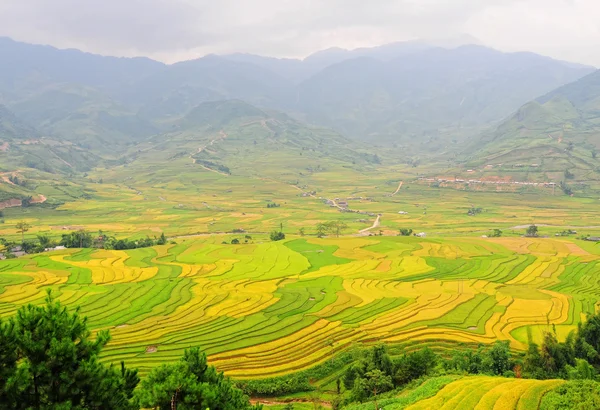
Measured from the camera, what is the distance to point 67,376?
53.5 ft

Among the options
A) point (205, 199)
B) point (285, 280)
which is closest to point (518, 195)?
point (205, 199)

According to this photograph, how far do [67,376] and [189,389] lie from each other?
4.65 meters

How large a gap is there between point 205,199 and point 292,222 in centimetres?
5658

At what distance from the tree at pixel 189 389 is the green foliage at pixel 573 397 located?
566 inches

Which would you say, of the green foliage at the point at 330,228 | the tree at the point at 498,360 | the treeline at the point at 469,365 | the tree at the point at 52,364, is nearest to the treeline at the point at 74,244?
the green foliage at the point at 330,228

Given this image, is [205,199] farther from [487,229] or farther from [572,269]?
[572,269]

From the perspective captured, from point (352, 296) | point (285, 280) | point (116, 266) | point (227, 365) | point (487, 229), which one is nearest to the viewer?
point (227, 365)

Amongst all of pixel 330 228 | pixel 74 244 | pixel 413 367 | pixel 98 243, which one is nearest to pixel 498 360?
pixel 413 367

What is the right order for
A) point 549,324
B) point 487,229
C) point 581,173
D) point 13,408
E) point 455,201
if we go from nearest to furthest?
point 13,408, point 549,324, point 487,229, point 455,201, point 581,173

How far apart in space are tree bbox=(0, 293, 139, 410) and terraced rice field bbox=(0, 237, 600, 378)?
70.1ft

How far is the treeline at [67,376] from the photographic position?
1570 cm

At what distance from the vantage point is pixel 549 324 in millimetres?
49219

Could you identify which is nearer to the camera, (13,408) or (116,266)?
(13,408)

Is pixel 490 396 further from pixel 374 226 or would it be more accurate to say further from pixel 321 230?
pixel 374 226
